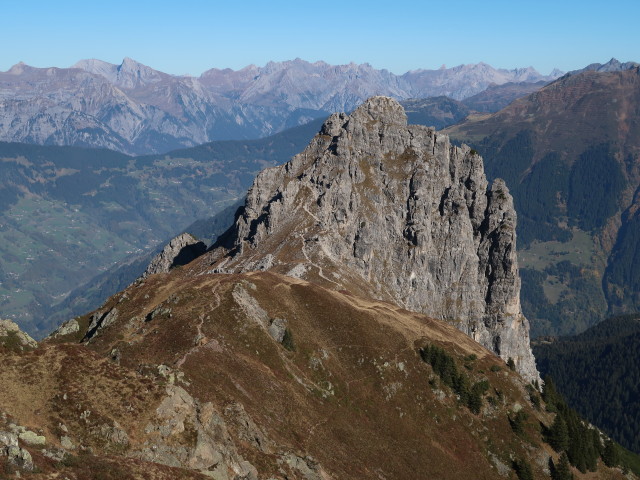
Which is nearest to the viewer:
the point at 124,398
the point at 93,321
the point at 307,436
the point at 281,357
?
the point at 124,398

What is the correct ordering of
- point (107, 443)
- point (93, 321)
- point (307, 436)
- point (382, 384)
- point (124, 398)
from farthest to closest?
point (93, 321) → point (382, 384) → point (307, 436) → point (124, 398) → point (107, 443)

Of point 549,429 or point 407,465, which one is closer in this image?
point 407,465

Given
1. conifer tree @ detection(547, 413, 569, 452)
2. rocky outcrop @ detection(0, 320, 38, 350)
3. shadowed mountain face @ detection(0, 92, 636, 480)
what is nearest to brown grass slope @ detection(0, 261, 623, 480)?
shadowed mountain face @ detection(0, 92, 636, 480)

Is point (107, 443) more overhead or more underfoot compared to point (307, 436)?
more overhead

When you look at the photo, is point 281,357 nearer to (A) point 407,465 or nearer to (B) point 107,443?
(A) point 407,465

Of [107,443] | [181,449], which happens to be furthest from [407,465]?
[107,443]

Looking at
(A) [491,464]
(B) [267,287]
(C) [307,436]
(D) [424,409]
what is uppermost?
(B) [267,287]

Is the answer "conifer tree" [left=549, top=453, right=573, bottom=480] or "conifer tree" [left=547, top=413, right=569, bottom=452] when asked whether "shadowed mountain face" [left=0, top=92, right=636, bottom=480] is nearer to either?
"conifer tree" [left=547, top=413, right=569, bottom=452]

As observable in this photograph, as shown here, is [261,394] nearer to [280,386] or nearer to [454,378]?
[280,386]

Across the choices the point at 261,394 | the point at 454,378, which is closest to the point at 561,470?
the point at 454,378

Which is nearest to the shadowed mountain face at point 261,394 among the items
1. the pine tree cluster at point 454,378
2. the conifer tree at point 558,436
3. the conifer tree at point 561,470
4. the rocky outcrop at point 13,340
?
the rocky outcrop at point 13,340

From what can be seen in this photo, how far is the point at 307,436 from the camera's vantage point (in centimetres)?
9894

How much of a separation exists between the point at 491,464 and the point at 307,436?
155ft

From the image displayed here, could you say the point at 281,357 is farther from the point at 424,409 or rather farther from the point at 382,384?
the point at 424,409
